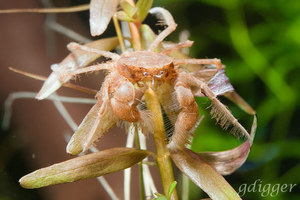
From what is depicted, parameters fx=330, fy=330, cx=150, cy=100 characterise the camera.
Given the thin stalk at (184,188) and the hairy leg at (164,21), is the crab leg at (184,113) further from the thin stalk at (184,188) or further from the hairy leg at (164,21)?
the thin stalk at (184,188)

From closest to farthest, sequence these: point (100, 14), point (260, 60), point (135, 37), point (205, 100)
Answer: point (100, 14)
point (135, 37)
point (205, 100)
point (260, 60)

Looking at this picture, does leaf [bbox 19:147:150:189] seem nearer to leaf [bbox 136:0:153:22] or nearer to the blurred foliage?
leaf [bbox 136:0:153:22]

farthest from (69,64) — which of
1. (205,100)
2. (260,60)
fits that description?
(260,60)

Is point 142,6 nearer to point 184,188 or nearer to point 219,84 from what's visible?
point 219,84

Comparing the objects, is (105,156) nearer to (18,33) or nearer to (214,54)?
(18,33)

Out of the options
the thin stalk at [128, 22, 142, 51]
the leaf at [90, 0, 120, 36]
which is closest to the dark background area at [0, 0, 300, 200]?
the thin stalk at [128, 22, 142, 51]

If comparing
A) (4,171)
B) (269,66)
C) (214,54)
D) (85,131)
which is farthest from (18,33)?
(269,66)

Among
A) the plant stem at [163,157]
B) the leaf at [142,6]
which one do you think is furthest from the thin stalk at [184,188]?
the leaf at [142,6]
